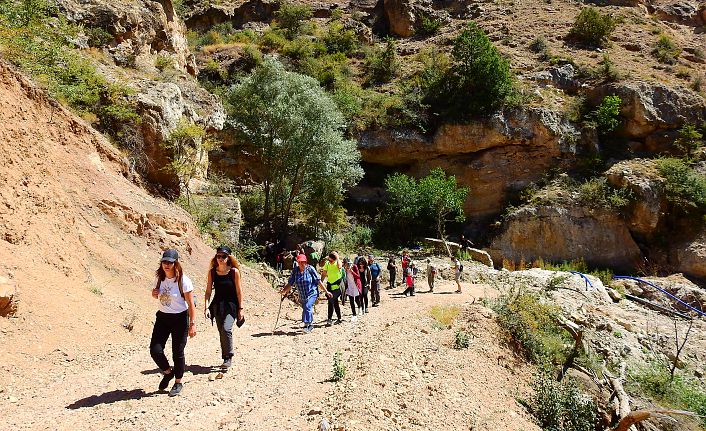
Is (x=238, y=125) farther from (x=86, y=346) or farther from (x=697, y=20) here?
(x=697, y=20)

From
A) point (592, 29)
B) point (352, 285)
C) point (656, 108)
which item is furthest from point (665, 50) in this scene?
point (352, 285)

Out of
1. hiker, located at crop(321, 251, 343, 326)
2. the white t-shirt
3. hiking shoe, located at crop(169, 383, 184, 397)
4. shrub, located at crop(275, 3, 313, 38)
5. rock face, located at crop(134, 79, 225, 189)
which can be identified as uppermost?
shrub, located at crop(275, 3, 313, 38)

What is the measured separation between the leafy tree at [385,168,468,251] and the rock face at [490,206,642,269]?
3.46 metres

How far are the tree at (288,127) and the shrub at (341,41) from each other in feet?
58.4

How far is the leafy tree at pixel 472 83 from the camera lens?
27.2 meters

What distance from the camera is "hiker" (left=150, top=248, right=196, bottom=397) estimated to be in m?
4.53

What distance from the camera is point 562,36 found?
3491 cm

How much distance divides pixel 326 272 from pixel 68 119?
23.1ft

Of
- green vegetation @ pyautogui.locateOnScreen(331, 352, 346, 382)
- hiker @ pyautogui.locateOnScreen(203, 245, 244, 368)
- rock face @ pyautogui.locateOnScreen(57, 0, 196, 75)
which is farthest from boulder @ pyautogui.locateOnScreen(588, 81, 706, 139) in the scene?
hiker @ pyautogui.locateOnScreen(203, 245, 244, 368)

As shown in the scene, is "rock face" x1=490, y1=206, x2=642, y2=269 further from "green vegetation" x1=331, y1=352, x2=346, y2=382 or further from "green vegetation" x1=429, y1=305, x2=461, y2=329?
"green vegetation" x1=331, y1=352, x2=346, y2=382

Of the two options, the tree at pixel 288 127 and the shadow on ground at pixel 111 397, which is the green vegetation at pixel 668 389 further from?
the tree at pixel 288 127

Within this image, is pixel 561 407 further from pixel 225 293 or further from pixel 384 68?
pixel 384 68

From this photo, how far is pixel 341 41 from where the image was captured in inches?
1496

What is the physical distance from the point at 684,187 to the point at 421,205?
1400cm
